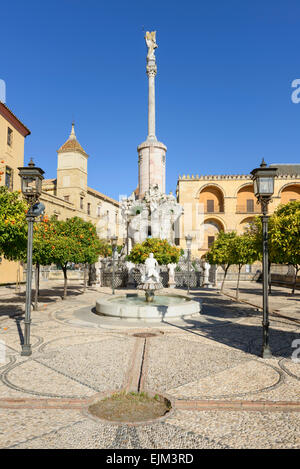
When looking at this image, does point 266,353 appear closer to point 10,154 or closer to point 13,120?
point 10,154

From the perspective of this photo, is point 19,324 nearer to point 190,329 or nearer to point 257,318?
point 190,329

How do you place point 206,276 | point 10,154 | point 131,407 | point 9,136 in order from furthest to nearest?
point 206,276, point 9,136, point 10,154, point 131,407

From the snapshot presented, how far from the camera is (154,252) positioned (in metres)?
20.1

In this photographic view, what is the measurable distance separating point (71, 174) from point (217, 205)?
23.1m

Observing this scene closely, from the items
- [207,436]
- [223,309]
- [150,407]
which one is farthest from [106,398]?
[223,309]

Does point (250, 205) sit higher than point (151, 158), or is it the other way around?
point (151, 158)

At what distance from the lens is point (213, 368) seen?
5.43m

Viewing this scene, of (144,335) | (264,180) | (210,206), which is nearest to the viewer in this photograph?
(264,180)

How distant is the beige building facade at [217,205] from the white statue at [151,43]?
19394mm

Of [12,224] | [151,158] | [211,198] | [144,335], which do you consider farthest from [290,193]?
[12,224]

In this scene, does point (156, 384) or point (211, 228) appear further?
point (211, 228)

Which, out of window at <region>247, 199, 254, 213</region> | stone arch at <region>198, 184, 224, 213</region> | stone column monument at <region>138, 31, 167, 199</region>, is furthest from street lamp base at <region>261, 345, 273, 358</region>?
window at <region>247, 199, 254, 213</region>

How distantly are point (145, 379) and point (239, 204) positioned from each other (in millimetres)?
45670

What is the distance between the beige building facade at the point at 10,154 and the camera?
2295 centimetres
